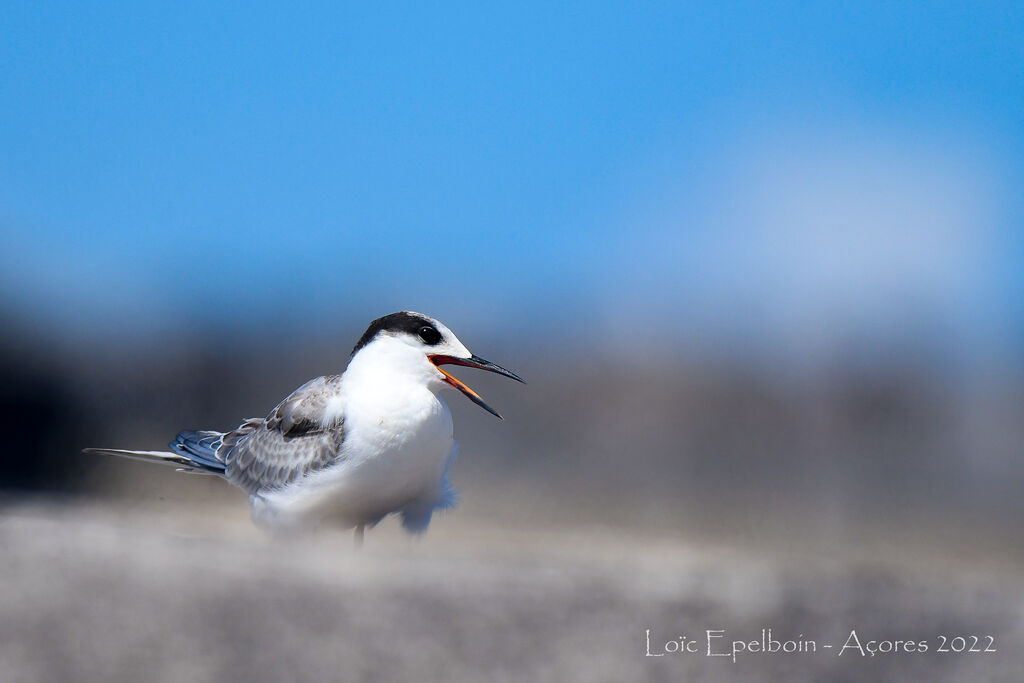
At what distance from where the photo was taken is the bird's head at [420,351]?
3.27 metres

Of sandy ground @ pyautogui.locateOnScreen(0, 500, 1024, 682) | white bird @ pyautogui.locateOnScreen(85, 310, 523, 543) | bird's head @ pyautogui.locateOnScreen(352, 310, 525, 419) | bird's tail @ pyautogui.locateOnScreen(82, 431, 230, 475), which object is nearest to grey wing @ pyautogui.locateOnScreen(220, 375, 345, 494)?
white bird @ pyautogui.locateOnScreen(85, 310, 523, 543)

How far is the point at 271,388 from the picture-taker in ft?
28.7

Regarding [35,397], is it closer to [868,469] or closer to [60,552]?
[60,552]

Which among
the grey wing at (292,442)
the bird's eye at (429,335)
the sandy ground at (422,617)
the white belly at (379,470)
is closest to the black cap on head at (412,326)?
the bird's eye at (429,335)

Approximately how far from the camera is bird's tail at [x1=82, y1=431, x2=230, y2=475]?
3.79 m

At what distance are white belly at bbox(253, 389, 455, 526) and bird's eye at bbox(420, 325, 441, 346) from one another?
21 centimetres

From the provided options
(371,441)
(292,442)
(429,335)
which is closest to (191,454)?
(292,442)

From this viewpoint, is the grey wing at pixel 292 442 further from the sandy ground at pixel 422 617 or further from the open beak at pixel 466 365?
the sandy ground at pixel 422 617

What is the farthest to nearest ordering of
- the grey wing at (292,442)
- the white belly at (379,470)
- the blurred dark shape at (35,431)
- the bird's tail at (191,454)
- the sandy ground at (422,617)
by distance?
1. the blurred dark shape at (35,431)
2. the bird's tail at (191,454)
3. the grey wing at (292,442)
4. the white belly at (379,470)
5. the sandy ground at (422,617)

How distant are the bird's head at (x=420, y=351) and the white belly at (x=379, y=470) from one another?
3.7 inches

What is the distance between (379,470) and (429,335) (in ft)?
1.81

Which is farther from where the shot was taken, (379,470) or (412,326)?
(412,326)

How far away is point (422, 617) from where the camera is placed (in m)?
1.53

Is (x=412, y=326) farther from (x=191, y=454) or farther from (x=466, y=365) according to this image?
(x=191, y=454)
